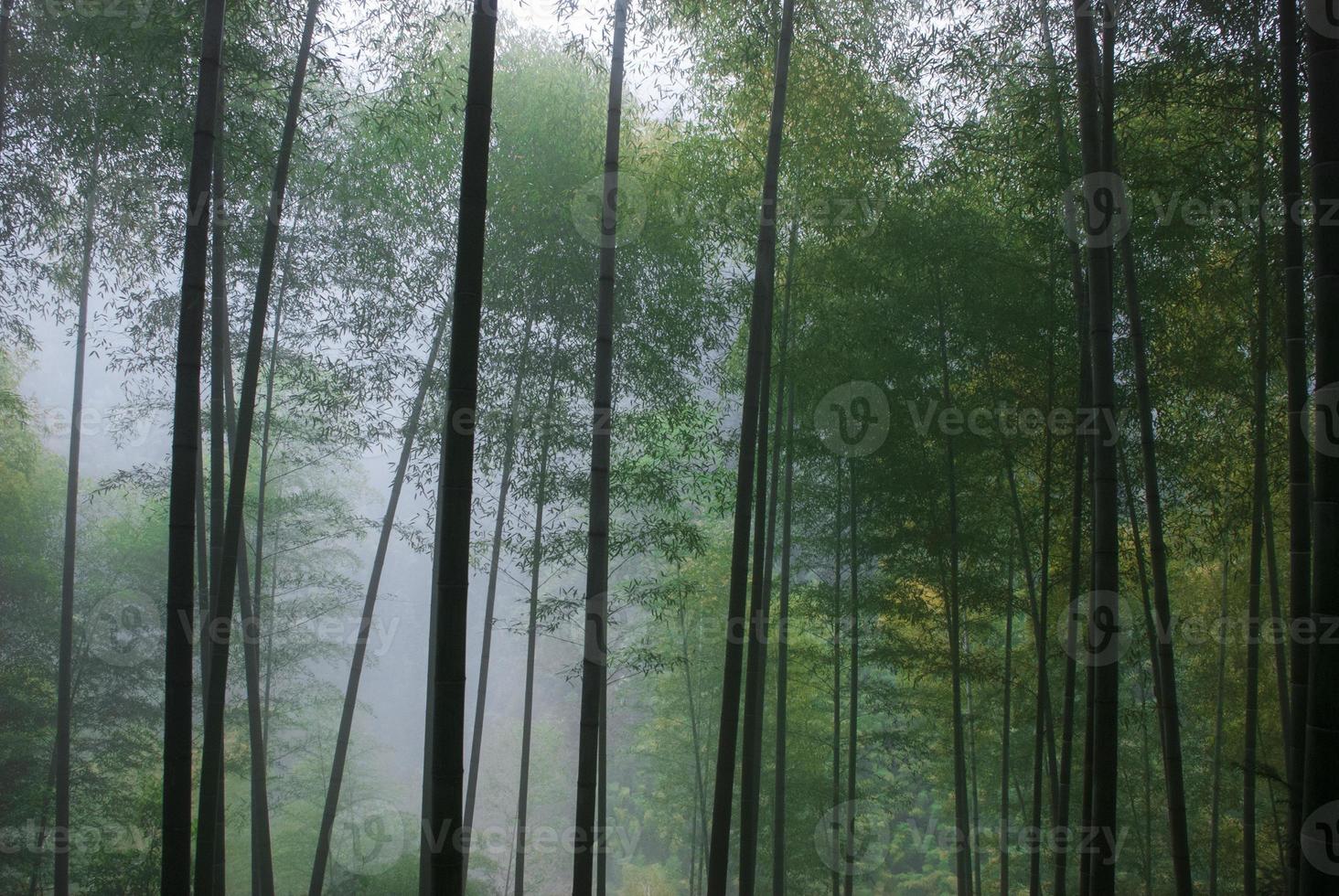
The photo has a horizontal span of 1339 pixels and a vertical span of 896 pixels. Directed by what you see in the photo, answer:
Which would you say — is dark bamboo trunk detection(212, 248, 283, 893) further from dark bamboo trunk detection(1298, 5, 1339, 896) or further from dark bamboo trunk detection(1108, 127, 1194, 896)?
dark bamboo trunk detection(1298, 5, 1339, 896)

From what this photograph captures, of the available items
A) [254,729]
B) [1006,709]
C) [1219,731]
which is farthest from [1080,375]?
[254,729]

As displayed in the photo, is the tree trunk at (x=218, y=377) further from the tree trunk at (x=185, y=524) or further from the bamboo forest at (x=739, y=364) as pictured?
the tree trunk at (x=185, y=524)

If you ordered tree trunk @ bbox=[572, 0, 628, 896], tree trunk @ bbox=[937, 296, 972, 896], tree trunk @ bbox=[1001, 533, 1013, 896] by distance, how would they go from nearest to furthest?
1. tree trunk @ bbox=[572, 0, 628, 896]
2. tree trunk @ bbox=[937, 296, 972, 896]
3. tree trunk @ bbox=[1001, 533, 1013, 896]

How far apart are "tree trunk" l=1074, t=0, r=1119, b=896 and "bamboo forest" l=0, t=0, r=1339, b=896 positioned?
15 mm

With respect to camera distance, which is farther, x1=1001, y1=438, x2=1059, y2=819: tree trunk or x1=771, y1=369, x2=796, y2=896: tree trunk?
x1=771, y1=369, x2=796, y2=896: tree trunk

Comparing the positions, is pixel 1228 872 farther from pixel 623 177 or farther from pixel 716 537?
pixel 623 177

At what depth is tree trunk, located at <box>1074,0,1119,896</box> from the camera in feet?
9.36

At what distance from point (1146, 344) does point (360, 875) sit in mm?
10290

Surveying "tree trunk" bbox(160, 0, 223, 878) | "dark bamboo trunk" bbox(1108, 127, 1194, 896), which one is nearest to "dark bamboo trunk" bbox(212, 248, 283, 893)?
"tree trunk" bbox(160, 0, 223, 878)

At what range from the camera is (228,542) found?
354 cm

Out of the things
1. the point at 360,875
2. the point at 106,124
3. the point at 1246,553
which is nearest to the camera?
the point at 106,124

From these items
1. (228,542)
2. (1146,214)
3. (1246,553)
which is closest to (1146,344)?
(1146,214)

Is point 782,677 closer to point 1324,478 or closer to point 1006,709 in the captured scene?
point 1006,709

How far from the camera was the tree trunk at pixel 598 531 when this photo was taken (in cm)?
325
